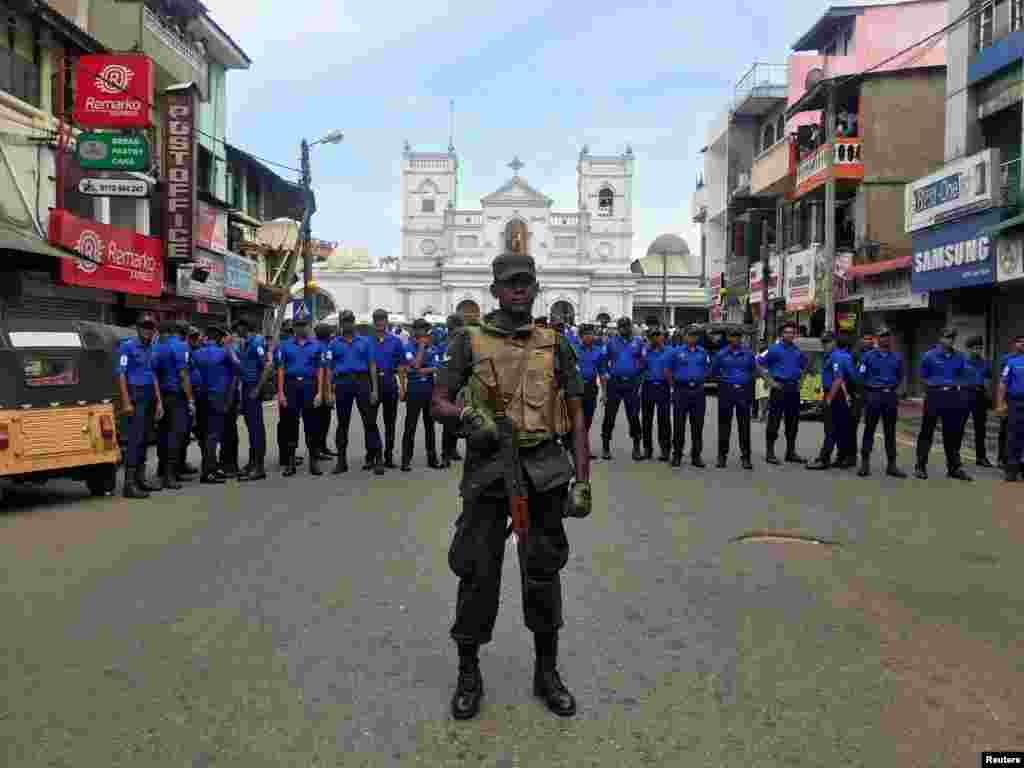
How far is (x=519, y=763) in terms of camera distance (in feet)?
11.2

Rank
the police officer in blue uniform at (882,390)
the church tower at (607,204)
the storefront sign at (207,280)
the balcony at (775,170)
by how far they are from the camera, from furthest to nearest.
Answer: the church tower at (607,204) → the balcony at (775,170) → the storefront sign at (207,280) → the police officer in blue uniform at (882,390)

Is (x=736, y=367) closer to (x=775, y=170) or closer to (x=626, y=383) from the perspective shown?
(x=626, y=383)

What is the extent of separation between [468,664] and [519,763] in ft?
1.95

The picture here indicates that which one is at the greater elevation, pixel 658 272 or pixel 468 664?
pixel 658 272

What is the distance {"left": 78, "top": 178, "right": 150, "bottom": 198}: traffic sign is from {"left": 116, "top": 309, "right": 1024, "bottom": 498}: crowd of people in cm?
833

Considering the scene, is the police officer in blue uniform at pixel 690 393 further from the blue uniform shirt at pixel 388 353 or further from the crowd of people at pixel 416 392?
the blue uniform shirt at pixel 388 353

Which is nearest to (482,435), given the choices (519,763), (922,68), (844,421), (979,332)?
(519,763)

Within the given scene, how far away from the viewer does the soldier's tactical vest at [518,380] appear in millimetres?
3953

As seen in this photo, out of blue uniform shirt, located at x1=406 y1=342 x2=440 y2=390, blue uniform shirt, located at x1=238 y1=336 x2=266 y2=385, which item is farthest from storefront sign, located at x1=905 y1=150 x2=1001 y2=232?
blue uniform shirt, located at x1=238 y1=336 x2=266 y2=385

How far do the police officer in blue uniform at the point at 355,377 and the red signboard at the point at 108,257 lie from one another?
8.00m

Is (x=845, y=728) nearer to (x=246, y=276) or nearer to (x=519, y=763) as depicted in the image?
(x=519, y=763)

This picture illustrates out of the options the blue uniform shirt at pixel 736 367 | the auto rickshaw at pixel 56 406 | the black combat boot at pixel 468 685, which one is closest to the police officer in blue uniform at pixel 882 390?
the blue uniform shirt at pixel 736 367

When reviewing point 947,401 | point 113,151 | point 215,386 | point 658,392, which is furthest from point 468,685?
point 113,151

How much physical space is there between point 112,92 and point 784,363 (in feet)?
44.6
